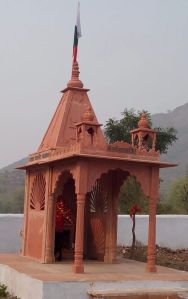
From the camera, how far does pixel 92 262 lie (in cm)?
1088

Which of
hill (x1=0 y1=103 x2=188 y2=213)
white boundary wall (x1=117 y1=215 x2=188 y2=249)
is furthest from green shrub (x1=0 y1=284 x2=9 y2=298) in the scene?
hill (x1=0 y1=103 x2=188 y2=213)

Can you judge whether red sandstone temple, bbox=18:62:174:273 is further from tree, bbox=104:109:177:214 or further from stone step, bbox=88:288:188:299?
tree, bbox=104:109:177:214

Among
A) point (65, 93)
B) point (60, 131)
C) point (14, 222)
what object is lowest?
point (14, 222)

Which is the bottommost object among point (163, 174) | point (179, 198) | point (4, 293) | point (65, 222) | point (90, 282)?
point (4, 293)

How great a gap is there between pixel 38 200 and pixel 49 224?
0.93m

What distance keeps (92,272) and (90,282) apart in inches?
37.3

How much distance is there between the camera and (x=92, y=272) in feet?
30.0

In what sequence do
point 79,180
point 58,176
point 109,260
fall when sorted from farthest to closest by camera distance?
point 109,260 → point 58,176 → point 79,180

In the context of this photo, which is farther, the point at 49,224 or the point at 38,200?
the point at 38,200

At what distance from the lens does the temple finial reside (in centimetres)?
1156

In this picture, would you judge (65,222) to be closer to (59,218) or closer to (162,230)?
(59,218)

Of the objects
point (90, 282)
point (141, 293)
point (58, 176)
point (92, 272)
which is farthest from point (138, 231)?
point (90, 282)

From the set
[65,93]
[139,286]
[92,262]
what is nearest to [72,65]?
[65,93]

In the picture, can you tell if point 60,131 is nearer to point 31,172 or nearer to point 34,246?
point 31,172
